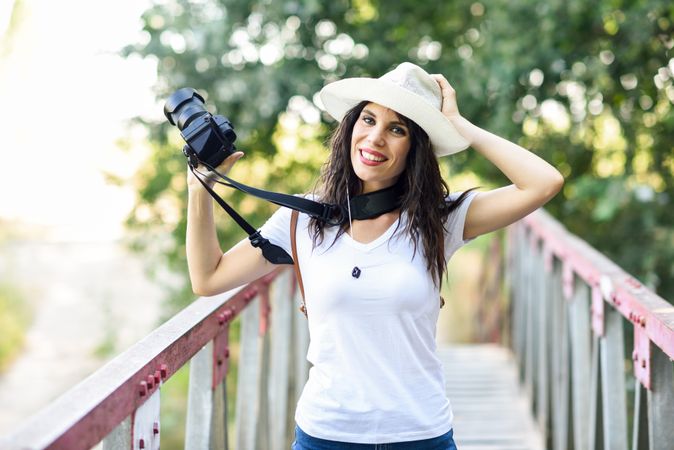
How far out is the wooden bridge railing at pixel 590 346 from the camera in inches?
77.2

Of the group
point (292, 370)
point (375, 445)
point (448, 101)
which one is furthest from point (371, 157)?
point (292, 370)

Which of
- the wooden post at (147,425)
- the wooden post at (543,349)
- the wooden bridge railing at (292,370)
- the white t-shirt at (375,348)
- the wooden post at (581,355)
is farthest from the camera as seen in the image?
the wooden post at (543,349)

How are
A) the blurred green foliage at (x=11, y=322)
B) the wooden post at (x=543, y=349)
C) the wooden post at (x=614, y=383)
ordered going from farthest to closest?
the blurred green foliage at (x=11, y=322) < the wooden post at (x=543, y=349) < the wooden post at (x=614, y=383)

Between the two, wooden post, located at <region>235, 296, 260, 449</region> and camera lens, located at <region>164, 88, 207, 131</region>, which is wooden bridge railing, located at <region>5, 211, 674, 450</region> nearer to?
wooden post, located at <region>235, 296, 260, 449</region>

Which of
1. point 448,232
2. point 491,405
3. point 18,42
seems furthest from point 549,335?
point 18,42

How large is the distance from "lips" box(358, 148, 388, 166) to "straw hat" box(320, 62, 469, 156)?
93mm

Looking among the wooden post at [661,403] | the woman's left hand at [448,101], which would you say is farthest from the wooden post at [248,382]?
the wooden post at [661,403]

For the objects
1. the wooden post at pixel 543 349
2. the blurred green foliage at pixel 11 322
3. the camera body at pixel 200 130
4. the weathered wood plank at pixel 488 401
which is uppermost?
the camera body at pixel 200 130

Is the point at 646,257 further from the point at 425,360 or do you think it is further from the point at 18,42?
the point at 18,42

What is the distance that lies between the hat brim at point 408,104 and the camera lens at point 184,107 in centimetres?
29

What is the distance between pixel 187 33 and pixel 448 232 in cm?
388

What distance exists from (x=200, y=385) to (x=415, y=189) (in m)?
0.64

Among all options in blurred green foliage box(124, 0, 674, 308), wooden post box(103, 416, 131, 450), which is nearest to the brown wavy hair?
wooden post box(103, 416, 131, 450)

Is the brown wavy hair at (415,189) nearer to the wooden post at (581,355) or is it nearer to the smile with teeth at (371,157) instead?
the smile with teeth at (371,157)
